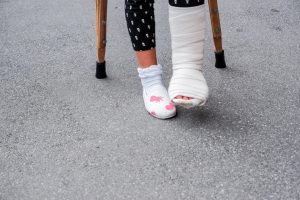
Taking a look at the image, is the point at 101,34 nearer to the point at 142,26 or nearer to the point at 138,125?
the point at 142,26

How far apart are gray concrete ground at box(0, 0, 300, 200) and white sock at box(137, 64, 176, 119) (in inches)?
1.0

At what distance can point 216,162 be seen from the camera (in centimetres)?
87

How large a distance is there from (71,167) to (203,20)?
1.48 ft

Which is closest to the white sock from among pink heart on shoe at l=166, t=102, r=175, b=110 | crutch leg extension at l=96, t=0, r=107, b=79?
pink heart on shoe at l=166, t=102, r=175, b=110

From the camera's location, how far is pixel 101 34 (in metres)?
1.19

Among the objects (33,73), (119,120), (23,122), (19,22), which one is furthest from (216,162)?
(19,22)

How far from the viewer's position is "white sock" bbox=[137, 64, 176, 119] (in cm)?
103

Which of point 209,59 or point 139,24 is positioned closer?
point 139,24

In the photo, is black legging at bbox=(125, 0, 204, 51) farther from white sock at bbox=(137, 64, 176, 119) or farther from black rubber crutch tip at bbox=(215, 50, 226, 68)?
black rubber crutch tip at bbox=(215, 50, 226, 68)

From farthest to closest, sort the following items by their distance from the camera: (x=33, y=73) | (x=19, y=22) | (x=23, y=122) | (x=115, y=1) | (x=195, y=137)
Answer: (x=115, y=1)
(x=19, y=22)
(x=33, y=73)
(x=23, y=122)
(x=195, y=137)

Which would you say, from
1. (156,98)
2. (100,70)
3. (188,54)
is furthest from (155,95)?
(100,70)

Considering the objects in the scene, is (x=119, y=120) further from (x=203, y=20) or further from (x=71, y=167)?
(x=203, y=20)

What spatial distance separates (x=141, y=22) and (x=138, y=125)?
9.9 inches

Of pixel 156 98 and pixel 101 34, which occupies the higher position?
pixel 101 34
